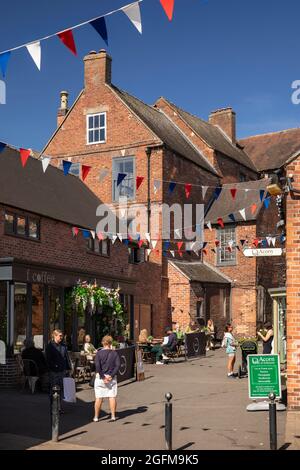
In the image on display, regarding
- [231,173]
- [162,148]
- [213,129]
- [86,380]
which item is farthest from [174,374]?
[213,129]

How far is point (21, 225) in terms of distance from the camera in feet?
63.9

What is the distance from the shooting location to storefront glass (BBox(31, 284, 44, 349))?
18797mm

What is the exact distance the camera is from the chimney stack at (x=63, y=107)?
37153 mm

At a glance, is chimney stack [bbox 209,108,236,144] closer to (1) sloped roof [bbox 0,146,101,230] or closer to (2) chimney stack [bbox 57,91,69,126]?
(2) chimney stack [bbox 57,91,69,126]

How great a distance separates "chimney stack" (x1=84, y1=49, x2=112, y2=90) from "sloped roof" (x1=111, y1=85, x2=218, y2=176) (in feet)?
2.25

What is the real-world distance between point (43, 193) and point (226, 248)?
583 inches

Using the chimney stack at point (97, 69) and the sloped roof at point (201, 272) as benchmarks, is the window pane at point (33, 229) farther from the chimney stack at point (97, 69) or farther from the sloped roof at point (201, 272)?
the chimney stack at point (97, 69)

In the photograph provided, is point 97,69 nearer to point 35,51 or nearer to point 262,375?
point 35,51

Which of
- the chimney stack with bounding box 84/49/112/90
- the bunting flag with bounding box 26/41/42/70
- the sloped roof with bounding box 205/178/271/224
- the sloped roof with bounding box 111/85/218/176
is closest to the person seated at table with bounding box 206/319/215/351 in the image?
the sloped roof with bounding box 205/178/271/224

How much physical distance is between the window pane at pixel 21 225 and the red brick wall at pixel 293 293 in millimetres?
9237

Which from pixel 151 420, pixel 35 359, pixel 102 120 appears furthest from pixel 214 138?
pixel 151 420

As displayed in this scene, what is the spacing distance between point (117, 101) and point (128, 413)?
21915 mm

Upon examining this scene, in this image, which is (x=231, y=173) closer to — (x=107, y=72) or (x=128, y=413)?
(x=107, y=72)
